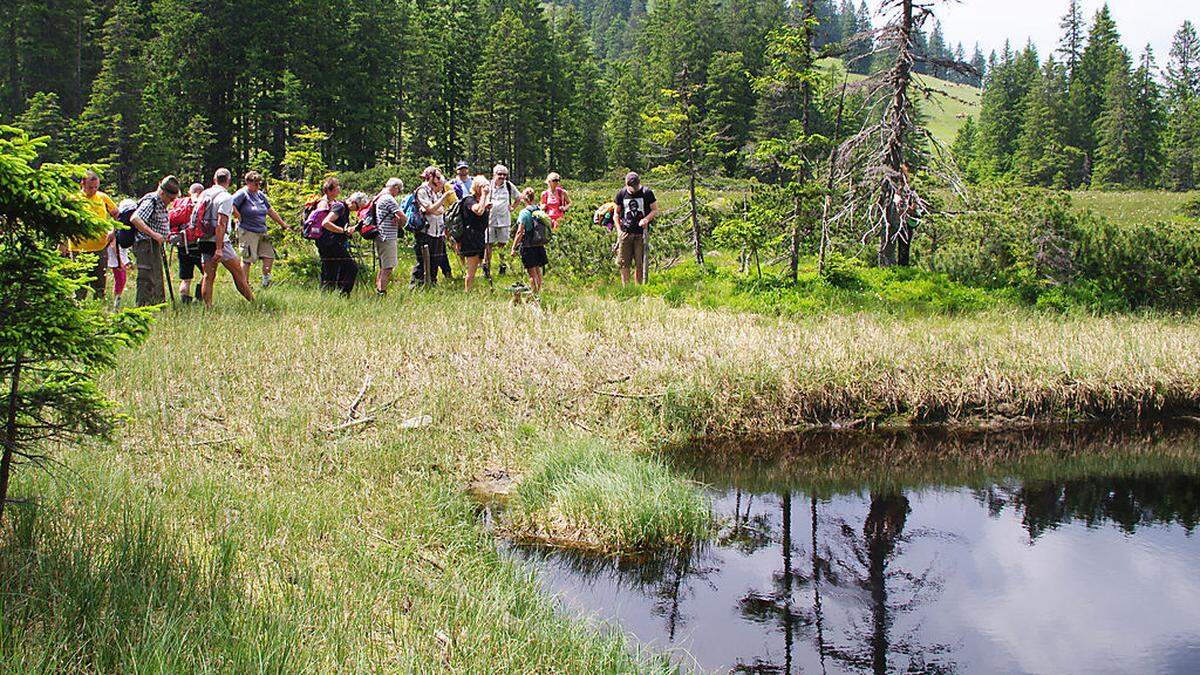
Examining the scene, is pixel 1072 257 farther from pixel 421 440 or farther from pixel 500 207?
pixel 421 440

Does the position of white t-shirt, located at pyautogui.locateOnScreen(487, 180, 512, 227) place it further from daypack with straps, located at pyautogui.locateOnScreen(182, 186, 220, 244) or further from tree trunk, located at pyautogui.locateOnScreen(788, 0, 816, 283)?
tree trunk, located at pyautogui.locateOnScreen(788, 0, 816, 283)

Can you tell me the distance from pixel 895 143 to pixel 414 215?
8798mm

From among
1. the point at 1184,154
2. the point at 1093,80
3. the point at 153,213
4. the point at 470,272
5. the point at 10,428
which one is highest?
the point at 1093,80

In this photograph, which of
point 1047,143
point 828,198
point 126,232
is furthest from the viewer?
point 1047,143

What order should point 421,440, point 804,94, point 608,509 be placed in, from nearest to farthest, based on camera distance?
point 608,509
point 421,440
point 804,94

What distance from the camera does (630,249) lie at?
14891 mm

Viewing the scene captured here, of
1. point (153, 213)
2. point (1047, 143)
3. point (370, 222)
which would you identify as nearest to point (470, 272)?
point (370, 222)

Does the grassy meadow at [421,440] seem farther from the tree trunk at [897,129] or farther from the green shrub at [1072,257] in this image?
the tree trunk at [897,129]

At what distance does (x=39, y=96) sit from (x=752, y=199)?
45936mm

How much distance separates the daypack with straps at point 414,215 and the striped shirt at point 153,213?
364 cm

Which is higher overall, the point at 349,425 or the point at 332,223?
Answer: the point at 332,223

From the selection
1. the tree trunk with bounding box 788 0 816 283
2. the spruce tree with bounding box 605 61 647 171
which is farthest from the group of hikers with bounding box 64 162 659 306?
the spruce tree with bounding box 605 61 647 171

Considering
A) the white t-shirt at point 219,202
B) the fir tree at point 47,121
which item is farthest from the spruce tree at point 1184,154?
the fir tree at point 47,121

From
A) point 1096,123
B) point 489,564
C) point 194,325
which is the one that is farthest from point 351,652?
point 1096,123
